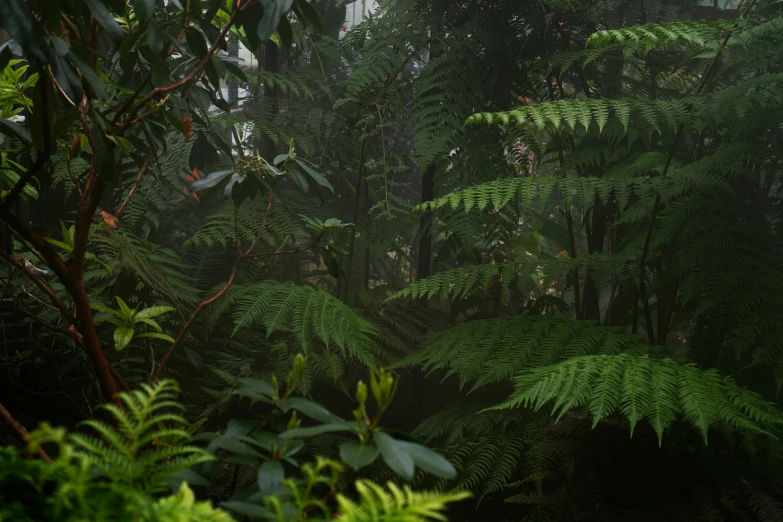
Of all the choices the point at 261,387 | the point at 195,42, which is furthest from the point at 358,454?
the point at 195,42

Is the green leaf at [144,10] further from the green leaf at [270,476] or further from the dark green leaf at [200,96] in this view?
the green leaf at [270,476]

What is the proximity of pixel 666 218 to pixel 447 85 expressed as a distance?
2.28 ft

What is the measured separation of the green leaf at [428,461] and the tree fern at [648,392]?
18.2 inches

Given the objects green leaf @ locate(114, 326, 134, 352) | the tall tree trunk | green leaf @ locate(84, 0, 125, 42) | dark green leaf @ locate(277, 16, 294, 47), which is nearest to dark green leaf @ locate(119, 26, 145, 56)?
green leaf @ locate(84, 0, 125, 42)

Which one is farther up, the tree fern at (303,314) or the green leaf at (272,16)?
the green leaf at (272,16)

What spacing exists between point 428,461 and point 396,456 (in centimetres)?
4

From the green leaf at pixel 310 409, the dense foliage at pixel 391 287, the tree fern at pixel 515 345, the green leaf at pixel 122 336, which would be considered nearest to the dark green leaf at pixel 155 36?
the dense foliage at pixel 391 287

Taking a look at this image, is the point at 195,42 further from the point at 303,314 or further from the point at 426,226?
the point at 426,226

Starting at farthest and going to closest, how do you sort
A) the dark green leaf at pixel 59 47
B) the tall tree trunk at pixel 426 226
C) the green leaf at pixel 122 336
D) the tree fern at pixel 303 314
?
the tall tree trunk at pixel 426 226 < the tree fern at pixel 303 314 < the green leaf at pixel 122 336 < the dark green leaf at pixel 59 47

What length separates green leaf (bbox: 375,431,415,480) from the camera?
18.7 inches

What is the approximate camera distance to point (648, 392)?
97 cm

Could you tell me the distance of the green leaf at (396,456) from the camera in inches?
18.7

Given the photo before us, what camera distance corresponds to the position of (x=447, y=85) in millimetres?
1693

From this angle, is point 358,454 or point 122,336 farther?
point 122,336
